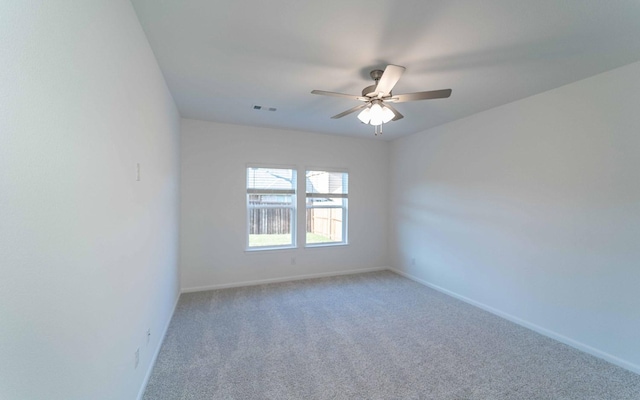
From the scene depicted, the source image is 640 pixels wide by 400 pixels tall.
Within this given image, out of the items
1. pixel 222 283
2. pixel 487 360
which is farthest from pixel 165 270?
pixel 487 360

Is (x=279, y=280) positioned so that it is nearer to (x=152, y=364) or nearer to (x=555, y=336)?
(x=152, y=364)

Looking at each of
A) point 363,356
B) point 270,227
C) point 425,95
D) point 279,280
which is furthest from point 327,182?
point 363,356

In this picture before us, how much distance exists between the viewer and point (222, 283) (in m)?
4.36

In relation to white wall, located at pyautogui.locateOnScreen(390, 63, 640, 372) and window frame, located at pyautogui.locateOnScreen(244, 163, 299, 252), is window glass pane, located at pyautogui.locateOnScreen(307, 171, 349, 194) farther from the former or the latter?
white wall, located at pyautogui.locateOnScreen(390, 63, 640, 372)

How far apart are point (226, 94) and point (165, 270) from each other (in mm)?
2074

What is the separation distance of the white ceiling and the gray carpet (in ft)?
8.70

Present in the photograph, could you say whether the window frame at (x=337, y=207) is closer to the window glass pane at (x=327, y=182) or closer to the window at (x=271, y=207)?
the window glass pane at (x=327, y=182)

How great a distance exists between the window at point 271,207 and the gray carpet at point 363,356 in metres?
1.19

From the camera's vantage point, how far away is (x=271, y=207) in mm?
4750

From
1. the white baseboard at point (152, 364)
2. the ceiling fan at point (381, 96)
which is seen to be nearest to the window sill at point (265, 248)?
the white baseboard at point (152, 364)

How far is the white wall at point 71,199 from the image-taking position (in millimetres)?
750

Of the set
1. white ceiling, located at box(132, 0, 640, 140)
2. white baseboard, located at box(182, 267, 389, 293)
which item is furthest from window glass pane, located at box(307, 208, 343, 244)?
white ceiling, located at box(132, 0, 640, 140)

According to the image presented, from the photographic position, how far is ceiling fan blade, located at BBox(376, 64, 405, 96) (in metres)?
2.05

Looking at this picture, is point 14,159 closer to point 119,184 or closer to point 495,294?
point 119,184
